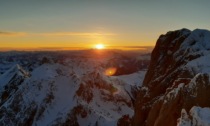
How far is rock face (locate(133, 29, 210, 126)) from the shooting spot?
142 ft

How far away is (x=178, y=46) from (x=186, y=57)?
11.3 meters

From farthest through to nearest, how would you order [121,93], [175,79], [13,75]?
[13,75]
[121,93]
[175,79]

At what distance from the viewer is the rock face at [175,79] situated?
43156mm

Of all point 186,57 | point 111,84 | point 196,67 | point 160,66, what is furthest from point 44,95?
point 196,67

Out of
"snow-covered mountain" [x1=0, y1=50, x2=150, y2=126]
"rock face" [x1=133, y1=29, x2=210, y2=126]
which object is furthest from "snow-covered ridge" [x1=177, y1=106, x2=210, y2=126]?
"snow-covered mountain" [x1=0, y1=50, x2=150, y2=126]

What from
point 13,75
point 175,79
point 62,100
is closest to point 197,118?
point 175,79

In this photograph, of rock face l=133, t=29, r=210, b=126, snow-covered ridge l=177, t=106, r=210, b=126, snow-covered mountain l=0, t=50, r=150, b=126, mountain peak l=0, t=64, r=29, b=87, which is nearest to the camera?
snow-covered ridge l=177, t=106, r=210, b=126

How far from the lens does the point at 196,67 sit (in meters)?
63.0

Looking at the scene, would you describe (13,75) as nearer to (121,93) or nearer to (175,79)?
(121,93)

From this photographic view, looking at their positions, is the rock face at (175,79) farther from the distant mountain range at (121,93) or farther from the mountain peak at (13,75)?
the mountain peak at (13,75)

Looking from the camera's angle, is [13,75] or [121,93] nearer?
[121,93]

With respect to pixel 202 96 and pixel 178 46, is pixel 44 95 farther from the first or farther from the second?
pixel 202 96

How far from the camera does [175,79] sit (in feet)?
212

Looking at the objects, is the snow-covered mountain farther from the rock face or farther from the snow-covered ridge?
the snow-covered ridge
